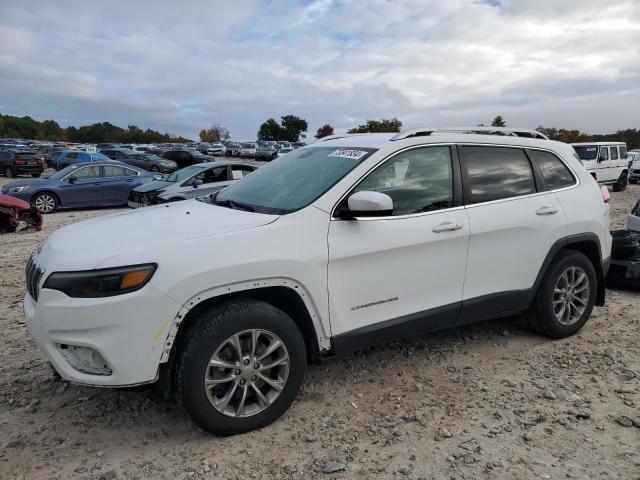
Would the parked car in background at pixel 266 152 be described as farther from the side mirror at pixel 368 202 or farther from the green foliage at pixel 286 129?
the side mirror at pixel 368 202

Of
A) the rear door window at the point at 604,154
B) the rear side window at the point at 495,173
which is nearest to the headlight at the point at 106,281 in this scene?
the rear side window at the point at 495,173

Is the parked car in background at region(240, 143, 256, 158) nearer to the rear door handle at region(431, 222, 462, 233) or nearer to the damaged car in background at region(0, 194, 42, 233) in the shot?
the damaged car in background at region(0, 194, 42, 233)

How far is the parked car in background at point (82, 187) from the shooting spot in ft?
44.6

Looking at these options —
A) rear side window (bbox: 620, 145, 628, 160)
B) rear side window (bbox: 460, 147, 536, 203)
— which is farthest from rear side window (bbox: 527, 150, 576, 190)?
rear side window (bbox: 620, 145, 628, 160)

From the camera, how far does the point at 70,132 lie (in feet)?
314

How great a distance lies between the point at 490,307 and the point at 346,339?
4.29ft

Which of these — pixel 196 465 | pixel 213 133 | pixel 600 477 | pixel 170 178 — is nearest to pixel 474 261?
pixel 600 477

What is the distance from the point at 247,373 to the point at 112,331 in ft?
2.59

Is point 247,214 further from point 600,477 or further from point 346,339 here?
point 600,477

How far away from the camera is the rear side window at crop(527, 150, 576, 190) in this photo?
430 centimetres

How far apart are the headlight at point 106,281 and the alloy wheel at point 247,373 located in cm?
58

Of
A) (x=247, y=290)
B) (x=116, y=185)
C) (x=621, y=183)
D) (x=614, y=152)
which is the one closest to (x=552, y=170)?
(x=247, y=290)

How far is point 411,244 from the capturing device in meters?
3.40

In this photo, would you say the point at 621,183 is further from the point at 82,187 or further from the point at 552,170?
the point at 82,187
